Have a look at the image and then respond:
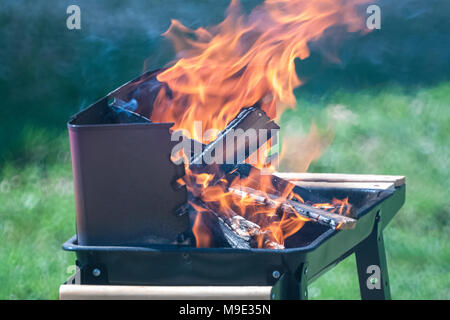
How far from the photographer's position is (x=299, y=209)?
2.18 m

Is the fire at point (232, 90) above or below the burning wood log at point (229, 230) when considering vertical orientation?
above

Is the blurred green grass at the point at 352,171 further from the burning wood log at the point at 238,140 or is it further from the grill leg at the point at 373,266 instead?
the burning wood log at the point at 238,140

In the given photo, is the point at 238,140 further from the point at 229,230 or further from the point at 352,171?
Answer: the point at 352,171

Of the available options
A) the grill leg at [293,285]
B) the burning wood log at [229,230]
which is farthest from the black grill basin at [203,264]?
the burning wood log at [229,230]

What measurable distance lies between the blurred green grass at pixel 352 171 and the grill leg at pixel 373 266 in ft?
2.69

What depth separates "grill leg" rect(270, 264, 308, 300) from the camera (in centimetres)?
187

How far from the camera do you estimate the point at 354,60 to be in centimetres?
502

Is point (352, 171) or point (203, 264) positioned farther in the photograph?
point (352, 171)

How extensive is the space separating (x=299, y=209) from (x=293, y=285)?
13.8 inches

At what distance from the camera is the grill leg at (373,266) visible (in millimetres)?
2588

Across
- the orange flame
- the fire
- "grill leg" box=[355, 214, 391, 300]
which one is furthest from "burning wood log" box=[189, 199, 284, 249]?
"grill leg" box=[355, 214, 391, 300]

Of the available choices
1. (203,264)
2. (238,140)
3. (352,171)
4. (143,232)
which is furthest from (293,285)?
(352,171)
